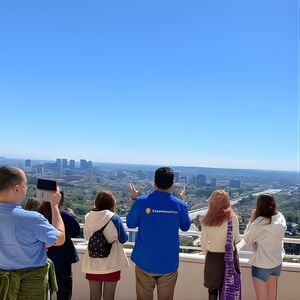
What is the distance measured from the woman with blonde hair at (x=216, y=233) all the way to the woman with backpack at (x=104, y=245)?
2.14 ft

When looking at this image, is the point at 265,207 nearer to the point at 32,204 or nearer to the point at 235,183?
the point at 235,183

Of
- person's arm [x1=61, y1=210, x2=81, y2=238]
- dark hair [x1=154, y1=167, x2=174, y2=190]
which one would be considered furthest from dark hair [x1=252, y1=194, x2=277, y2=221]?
person's arm [x1=61, y1=210, x2=81, y2=238]

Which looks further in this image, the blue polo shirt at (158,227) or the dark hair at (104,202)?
the dark hair at (104,202)

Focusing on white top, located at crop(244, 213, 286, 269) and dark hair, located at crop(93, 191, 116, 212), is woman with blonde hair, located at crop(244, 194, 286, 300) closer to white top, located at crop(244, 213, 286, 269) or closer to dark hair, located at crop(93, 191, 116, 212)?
white top, located at crop(244, 213, 286, 269)

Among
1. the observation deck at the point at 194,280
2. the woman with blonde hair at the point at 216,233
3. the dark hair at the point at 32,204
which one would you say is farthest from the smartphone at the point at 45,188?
the observation deck at the point at 194,280

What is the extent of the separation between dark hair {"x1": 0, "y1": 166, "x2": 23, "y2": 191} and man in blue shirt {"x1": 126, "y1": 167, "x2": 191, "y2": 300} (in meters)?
1.25

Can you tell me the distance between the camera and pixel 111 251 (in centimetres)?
338

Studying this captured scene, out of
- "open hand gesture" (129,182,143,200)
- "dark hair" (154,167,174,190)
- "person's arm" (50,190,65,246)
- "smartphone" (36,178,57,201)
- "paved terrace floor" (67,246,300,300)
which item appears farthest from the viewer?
"paved terrace floor" (67,246,300,300)

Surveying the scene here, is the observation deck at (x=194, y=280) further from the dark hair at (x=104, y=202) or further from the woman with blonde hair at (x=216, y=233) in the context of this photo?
the dark hair at (x=104, y=202)

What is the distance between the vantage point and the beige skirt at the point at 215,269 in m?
3.32

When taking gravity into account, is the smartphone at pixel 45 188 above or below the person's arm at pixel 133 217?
above

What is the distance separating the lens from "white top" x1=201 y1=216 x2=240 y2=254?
10.8 ft

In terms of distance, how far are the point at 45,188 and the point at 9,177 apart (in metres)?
0.32

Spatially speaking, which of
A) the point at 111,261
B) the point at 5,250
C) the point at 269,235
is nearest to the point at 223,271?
the point at 269,235
